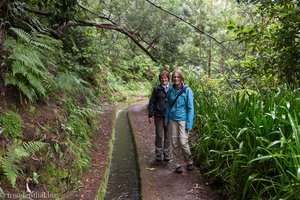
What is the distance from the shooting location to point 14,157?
3.59 metres

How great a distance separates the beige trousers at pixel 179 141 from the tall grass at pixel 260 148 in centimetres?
40

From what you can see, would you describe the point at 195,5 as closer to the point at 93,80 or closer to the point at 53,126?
the point at 93,80

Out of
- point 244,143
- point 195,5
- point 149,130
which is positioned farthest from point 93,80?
point 244,143

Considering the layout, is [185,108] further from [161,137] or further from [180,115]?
[161,137]

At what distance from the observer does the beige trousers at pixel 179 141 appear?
5.45 meters

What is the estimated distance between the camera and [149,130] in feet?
30.3

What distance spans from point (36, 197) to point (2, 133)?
1018mm

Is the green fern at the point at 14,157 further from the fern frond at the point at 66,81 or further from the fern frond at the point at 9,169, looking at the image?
the fern frond at the point at 66,81

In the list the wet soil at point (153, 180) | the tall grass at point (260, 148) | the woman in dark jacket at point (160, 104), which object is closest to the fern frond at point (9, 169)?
the wet soil at point (153, 180)

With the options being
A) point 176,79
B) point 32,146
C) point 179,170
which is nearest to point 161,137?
point 179,170

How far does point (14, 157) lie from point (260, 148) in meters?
3.12

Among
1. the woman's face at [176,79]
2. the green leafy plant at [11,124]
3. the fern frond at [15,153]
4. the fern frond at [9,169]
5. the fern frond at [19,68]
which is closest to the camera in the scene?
the fern frond at [9,169]

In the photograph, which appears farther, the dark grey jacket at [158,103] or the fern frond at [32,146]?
the dark grey jacket at [158,103]

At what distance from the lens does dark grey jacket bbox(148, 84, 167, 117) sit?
19.8 feet
